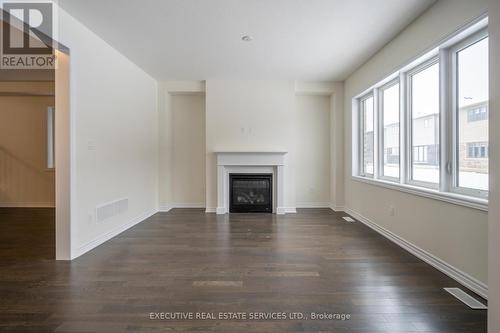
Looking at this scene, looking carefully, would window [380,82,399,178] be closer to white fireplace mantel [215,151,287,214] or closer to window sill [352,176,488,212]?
window sill [352,176,488,212]

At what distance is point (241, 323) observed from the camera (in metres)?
1.78

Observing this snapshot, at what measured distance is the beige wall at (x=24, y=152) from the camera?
572cm

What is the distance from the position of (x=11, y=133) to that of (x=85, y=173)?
418cm

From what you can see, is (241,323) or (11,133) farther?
(11,133)

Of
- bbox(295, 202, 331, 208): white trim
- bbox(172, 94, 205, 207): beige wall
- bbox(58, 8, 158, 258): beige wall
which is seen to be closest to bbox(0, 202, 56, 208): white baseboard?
bbox(58, 8, 158, 258): beige wall

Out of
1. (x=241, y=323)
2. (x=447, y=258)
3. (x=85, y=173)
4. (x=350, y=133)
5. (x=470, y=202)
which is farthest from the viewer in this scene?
(x=350, y=133)

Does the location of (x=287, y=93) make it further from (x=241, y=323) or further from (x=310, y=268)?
(x=241, y=323)

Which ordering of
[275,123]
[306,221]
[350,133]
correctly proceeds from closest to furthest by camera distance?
[306,221], [350,133], [275,123]

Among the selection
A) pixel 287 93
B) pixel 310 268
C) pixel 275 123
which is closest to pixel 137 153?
pixel 275 123

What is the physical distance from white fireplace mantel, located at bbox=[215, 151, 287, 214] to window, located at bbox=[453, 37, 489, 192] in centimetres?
305

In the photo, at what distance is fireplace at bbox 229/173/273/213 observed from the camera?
546 cm

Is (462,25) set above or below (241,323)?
above

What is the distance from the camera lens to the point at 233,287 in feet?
7.41

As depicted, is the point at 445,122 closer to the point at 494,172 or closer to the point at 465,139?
the point at 465,139
